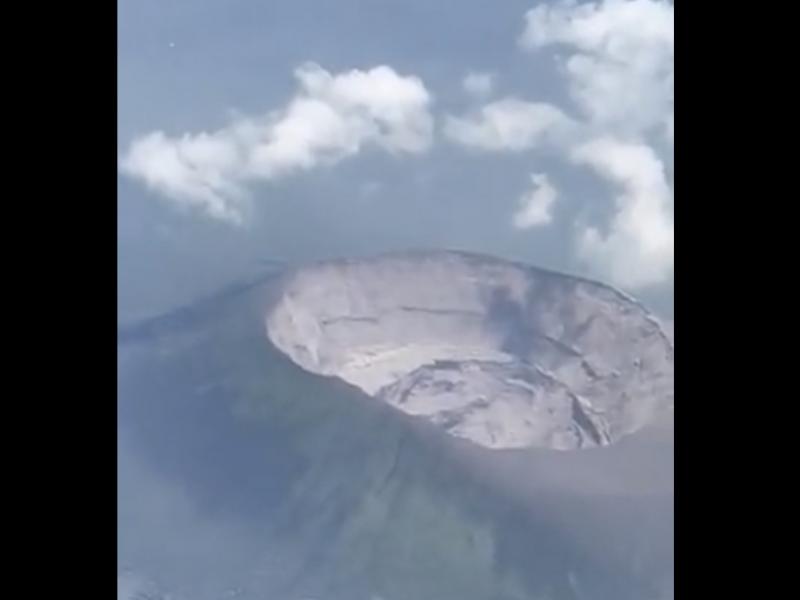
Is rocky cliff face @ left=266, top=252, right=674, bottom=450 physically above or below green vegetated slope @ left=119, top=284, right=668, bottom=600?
above

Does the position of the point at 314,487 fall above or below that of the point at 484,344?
below

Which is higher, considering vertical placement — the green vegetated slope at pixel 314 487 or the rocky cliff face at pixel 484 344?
the rocky cliff face at pixel 484 344
